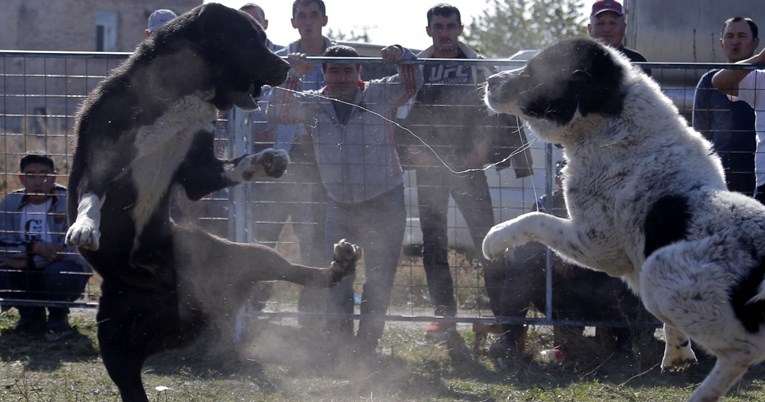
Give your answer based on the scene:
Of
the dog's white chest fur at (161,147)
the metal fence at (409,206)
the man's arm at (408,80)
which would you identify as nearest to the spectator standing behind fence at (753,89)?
the metal fence at (409,206)

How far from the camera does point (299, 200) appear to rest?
800cm

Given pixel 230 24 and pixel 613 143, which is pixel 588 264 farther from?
pixel 230 24

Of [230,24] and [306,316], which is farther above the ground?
[230,24]

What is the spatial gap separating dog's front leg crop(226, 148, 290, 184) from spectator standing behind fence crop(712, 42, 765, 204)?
3.82 meters

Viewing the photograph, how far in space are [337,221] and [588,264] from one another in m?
2.84

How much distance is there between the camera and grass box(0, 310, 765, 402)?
6.42 meters

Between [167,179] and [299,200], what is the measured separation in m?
2.57

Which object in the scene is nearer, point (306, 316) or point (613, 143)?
point (613, 143)

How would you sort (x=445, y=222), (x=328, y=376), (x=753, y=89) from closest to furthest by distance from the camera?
(x=328, y=376), (x=753, y=89), (x=445, y=222)

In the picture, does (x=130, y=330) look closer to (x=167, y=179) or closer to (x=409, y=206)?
(x=167, y=179)

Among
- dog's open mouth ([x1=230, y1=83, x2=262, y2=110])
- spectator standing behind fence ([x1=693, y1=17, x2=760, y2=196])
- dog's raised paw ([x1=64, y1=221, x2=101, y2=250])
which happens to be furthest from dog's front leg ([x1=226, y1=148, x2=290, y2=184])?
spectator standing behind fence ([x1=693, y1=17, x2=760, y2=196])

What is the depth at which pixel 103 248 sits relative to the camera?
5.25m

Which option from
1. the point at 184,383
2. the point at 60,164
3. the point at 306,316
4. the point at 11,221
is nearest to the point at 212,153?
the point at 184,383

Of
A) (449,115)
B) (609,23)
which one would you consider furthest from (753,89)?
(449,115)
